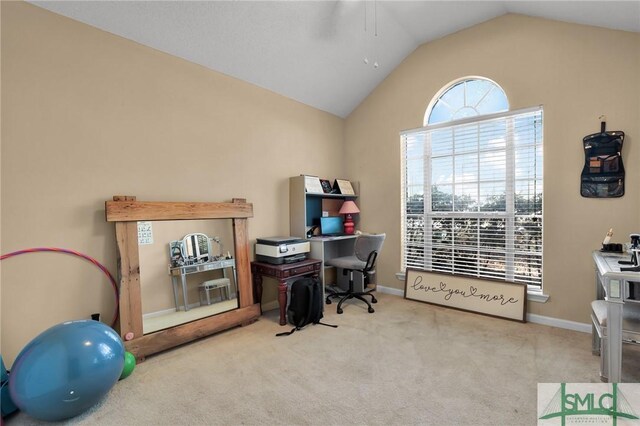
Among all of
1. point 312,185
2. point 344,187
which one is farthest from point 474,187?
point 312,185

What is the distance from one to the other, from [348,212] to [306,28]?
2249 millimetres

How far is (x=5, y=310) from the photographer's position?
2.03 metres

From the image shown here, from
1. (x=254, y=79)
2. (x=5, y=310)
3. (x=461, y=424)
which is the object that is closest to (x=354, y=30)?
(x=254, y=79)

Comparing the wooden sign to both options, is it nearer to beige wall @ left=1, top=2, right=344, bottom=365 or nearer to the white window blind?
the white window blind

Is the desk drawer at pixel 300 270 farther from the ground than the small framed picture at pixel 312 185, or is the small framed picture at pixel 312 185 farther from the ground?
the small framed picture at pixel 312 185

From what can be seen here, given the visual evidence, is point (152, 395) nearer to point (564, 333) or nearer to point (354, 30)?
point (564, 333)

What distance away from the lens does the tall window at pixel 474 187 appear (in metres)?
3.19

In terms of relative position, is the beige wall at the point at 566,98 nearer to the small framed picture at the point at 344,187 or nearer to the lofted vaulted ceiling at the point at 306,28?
the lofted vaulted ceiling at the point at 306,28

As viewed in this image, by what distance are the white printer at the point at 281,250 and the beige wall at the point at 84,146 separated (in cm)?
63

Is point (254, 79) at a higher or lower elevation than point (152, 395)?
higher

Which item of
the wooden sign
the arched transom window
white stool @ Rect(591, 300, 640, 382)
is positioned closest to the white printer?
the wooden sign

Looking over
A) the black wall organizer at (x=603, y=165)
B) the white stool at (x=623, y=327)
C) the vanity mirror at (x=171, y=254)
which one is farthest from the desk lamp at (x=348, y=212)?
the white stool at (x=623, y=327)

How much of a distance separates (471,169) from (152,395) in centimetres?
367

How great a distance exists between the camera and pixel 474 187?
3537 millimetres
